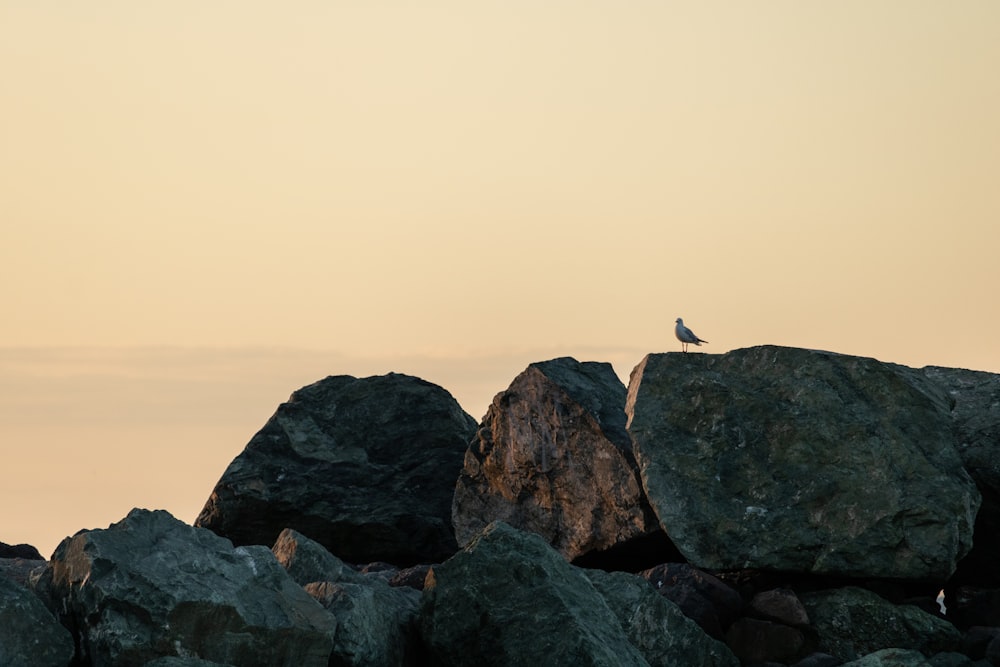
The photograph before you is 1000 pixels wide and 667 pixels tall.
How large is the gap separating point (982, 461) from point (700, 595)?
492 centimetres

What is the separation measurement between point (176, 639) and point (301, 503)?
333 inches

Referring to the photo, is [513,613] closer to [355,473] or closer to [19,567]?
[19,567]

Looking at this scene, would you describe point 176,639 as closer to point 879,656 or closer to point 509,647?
point 509,647

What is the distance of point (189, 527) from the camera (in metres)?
12.4

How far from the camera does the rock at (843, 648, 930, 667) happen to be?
13.5m

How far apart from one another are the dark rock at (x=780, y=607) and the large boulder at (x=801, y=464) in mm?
470

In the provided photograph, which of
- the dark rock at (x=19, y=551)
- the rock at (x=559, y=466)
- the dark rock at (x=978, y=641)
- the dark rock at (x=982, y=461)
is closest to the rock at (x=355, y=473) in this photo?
the rock at (x=559, y=466)

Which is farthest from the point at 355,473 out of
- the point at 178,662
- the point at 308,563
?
the point at 178,662

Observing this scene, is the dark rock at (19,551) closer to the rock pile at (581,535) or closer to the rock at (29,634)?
the rock pile at (581,535)

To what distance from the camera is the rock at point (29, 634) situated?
36.6ft

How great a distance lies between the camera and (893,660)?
13.6 meters

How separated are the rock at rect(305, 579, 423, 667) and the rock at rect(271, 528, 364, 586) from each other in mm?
486

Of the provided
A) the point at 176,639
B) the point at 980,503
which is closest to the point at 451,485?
the point at 980,503

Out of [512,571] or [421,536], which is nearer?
[512,571]
